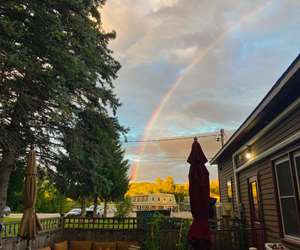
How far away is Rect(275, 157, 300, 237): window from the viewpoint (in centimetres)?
463

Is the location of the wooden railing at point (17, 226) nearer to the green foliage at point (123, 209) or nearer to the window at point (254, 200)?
the window at point (254, 200)

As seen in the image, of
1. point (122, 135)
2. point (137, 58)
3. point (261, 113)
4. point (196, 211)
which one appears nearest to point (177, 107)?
point (137, 58)

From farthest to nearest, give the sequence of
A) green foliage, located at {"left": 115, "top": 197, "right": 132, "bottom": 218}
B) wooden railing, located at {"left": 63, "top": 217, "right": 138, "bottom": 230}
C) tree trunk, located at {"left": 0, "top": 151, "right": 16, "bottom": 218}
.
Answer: green foliage, located at {"left": 115, "top": 197, "right": 132, "bottom": 218}, wooden railing, located at {"left": 63, "top": 217, "right": 138, "bottom": 230}, tree trunk, located at {"left": 0, "top": 151, "right": 16, "bottom": 218}

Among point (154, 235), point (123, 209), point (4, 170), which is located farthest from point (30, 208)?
point (123, 209)

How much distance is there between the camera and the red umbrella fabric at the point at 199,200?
350cm

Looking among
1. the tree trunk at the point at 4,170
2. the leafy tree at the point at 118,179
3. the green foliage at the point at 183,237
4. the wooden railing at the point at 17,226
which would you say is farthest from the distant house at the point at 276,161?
the leafy tree at the point at 118,179

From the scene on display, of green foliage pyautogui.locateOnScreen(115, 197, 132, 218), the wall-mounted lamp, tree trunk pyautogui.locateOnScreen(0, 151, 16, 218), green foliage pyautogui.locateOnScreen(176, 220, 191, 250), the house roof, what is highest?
the house roof

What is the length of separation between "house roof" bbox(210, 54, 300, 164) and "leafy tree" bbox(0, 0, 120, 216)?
15.7 feet

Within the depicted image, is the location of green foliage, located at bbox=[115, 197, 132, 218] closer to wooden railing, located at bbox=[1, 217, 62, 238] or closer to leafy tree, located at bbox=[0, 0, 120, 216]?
wooden railing, located at bbox=[1, 217, 62, 238]

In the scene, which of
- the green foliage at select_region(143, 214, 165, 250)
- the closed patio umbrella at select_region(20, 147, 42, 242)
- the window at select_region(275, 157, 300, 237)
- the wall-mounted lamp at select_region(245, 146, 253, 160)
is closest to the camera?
the window at select_region(275, 157, 300, 237)

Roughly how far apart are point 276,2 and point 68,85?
6.90 m

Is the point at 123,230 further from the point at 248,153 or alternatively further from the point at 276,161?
the point at 276,161

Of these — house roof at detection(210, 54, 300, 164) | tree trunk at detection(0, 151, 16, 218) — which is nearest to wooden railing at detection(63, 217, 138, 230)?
tree trunk at detection(0, 151, 16, 218)

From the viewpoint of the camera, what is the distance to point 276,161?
5375 mm
